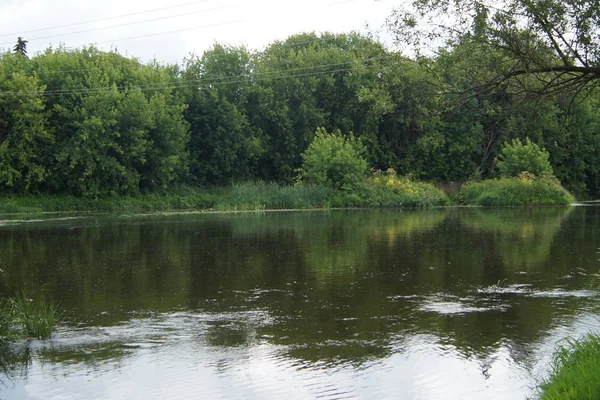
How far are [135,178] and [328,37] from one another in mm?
30200

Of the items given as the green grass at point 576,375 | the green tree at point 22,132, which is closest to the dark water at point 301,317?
the green grass at point 576,375

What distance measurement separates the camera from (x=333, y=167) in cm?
5241

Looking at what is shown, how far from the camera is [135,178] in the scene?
5003 cm

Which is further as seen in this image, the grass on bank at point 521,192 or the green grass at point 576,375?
the grass on bank at point 521,192

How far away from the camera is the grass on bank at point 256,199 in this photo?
48.4m

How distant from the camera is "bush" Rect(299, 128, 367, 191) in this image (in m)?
52.1

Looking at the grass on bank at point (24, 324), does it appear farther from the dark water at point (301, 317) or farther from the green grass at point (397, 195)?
the green grass at point (397, 195)

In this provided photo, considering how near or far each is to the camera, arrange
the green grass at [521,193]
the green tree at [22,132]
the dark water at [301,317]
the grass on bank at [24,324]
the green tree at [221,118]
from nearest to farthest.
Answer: the dark water at [301,317] → the grass on bank at [24,324] → the green tree at [22,132] → the green grass at [521,193] → the green tree at [221,118]

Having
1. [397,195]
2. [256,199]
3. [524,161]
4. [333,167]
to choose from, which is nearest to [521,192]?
[524,161]

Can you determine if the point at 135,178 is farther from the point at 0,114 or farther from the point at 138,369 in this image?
the point at 138,369

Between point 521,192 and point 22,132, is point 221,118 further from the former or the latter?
point 521,192

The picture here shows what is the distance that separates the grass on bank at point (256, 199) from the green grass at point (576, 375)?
133 feet

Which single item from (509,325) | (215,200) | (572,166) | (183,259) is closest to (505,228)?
(183,259)

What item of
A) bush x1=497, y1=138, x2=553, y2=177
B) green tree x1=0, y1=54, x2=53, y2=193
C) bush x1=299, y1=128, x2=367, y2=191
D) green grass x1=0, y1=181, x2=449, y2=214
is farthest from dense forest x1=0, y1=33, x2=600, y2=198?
bush x1=299, y1=128, x2=367, y2=191
